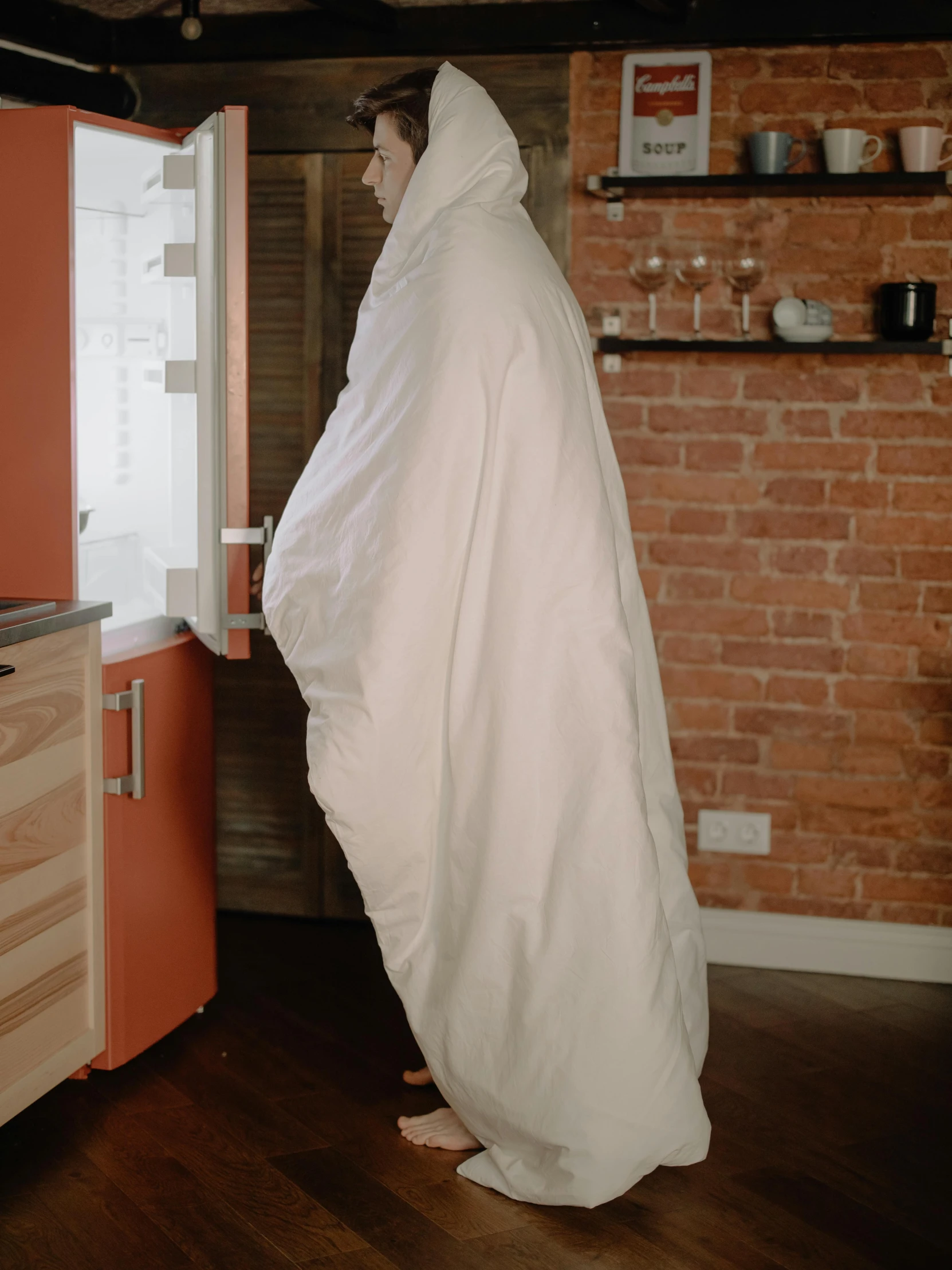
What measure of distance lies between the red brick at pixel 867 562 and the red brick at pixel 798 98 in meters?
1.00

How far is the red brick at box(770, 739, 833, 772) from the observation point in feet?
9.85

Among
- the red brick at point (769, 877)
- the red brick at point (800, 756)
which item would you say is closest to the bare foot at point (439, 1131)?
the red brick at point (769, 877)

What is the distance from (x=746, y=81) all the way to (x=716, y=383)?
684mm

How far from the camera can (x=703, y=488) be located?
300 cm

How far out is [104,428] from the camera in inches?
100

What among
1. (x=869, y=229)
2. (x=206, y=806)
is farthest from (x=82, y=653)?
(x=869, y=229)

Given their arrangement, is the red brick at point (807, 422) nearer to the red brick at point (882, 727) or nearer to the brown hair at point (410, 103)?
the red brick at point (882, 727)

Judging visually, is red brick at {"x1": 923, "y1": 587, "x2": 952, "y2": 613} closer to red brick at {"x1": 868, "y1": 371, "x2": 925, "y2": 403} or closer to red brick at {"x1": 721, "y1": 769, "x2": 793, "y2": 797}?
red brick at {"x1": 868, "y1": 371, "x2": 925, "y2": 403}

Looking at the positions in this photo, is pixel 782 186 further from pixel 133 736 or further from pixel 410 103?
pixel 133 736

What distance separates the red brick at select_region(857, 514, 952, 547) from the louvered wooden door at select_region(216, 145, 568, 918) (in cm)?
97

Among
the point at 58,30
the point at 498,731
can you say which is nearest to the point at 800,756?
the point at 498,731

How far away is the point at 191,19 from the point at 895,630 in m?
2.15

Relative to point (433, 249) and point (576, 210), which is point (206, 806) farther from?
point (576, 210)

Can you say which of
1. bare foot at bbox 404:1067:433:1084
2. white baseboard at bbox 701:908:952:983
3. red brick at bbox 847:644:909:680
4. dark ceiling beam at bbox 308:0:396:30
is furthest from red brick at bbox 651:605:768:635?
dark ceiling beam at bbox 308:0:396:30
